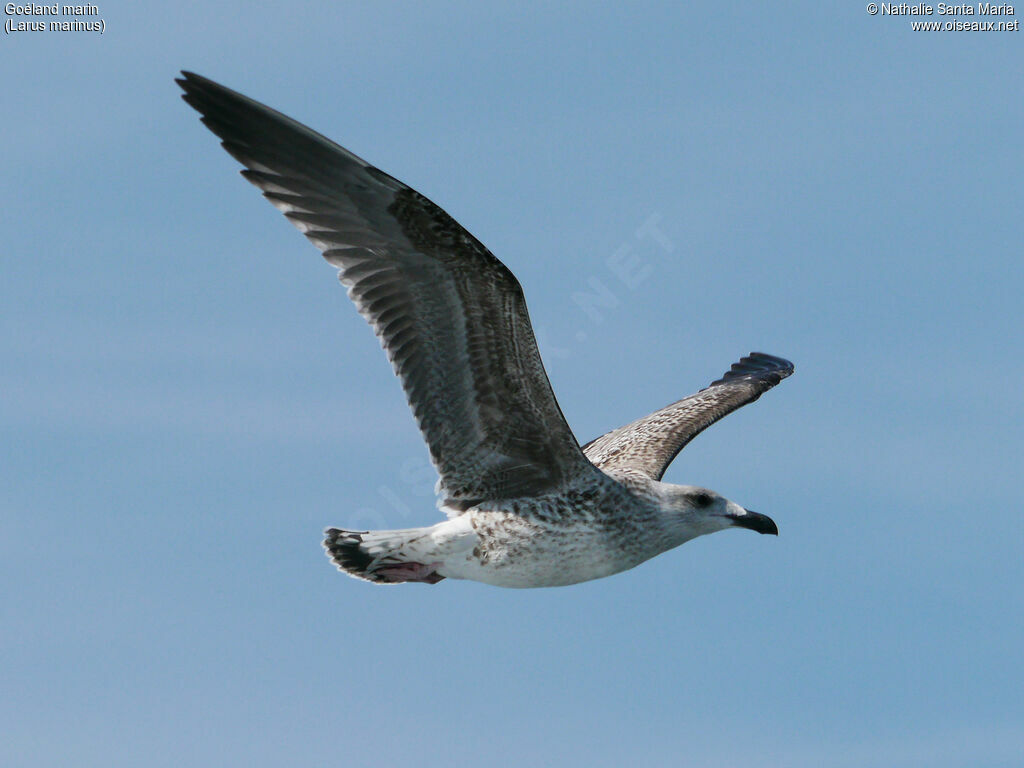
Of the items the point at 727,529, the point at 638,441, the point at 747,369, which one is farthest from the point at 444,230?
the point at 747,369

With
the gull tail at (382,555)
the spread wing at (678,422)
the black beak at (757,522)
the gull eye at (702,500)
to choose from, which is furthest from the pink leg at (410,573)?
the spread wing at (678,422)

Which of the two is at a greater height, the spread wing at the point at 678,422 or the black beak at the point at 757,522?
the spread wing at the point at 678,422

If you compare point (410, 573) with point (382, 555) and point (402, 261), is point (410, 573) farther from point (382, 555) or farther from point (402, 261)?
point (402, 261)

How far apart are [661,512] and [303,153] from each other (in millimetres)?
4546

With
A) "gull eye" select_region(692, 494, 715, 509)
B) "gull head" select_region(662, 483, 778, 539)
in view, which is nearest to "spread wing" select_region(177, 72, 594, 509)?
"gull head" select_region(662, 483, 778, 539)

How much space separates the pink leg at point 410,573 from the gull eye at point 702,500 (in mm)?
2470

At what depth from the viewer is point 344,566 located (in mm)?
13961

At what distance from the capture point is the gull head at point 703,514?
45.7ft

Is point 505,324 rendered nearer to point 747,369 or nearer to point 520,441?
point 520,441

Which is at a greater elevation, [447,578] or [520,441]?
[520,441]

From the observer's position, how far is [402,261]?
12.5 metres

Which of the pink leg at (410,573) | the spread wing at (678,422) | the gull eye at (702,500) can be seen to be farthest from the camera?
the spread wing at (678,422)

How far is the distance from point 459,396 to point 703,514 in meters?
2.74

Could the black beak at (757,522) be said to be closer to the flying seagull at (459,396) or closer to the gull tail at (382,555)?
the flying seagull at (459,396)
